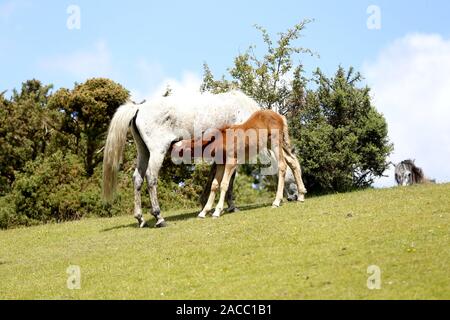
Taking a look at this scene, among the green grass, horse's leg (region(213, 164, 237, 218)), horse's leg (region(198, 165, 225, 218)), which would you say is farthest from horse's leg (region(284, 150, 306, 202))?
horse's leg (region(198, 165, 225, 218))

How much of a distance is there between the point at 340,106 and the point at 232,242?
11641 millimetres

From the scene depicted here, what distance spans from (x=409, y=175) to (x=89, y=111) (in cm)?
2261

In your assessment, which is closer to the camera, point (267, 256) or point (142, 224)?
point (267, 256)

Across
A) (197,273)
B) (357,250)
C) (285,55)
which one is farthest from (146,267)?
(285,55)

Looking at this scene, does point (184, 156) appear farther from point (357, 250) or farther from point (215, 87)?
point (215, 87)

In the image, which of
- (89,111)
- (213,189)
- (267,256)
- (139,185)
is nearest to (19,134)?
(89,111)

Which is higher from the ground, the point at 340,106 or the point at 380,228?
the point at 340,106

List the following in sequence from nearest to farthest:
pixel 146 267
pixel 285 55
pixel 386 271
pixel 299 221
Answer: pixel 386 271
pixel 146 267
pixel 299 221
pixel 285 55

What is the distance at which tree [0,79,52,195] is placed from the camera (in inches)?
1636

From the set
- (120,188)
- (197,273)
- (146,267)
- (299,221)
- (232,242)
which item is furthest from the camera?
(120,188)

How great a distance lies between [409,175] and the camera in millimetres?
24234

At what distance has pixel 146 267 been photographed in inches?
531

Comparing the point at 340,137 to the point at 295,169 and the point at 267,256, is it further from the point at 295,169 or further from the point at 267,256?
the point at 267,256

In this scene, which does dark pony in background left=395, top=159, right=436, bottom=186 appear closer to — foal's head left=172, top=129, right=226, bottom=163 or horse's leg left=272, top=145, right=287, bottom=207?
horse's leg left=272, top=145, right=287, bottom=207
